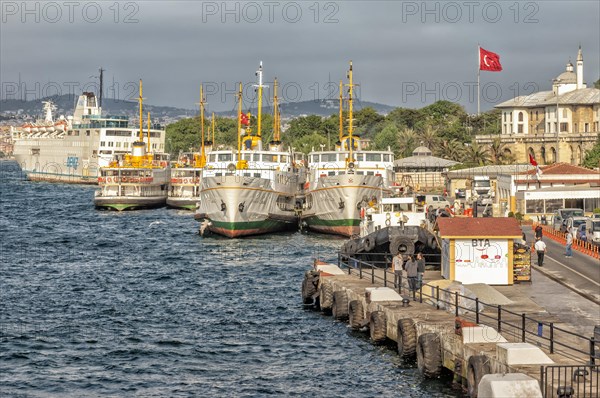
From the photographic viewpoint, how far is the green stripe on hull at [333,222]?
77438mm

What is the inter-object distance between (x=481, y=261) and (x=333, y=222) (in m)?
37.8

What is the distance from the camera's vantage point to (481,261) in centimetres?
4119

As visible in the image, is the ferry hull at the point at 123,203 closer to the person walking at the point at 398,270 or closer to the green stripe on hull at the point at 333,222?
the green stripe on hull at the point at 333,222

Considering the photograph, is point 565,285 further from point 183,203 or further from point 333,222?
point 183,203

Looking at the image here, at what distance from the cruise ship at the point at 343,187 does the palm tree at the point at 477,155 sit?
2048 inches

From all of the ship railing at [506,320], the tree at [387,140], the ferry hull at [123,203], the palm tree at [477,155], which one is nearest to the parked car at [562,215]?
the ship railing at [506,320]

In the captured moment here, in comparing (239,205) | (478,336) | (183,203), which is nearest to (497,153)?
(183,203)

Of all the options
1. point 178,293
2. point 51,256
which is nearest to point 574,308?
point 178,293

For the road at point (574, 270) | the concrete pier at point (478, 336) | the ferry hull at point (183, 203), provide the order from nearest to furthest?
the concrete pier at point (478, 336) < the road at point (574, 270) < the ferry hull at point (183, 203)

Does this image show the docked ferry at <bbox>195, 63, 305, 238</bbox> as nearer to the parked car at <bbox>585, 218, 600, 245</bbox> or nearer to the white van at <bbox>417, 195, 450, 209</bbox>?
Answer: the white van at <bbox>417, 195, 450, 209</bbox>

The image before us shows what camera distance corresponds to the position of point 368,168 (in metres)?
83.8

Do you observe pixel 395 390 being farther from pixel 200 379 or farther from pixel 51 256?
pixel 51 256

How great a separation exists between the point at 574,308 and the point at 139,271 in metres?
31.3

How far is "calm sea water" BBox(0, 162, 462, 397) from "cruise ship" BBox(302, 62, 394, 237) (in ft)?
8.84
